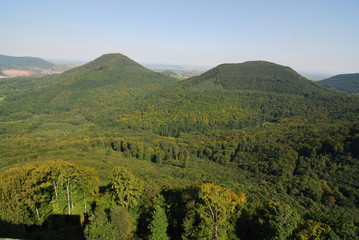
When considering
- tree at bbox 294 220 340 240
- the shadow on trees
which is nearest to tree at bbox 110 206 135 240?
the shadow on trees

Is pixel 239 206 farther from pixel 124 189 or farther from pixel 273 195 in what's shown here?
pixel 273 195

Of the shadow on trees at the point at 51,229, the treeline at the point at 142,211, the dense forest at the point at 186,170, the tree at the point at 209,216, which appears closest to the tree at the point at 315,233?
the treeline at the point at 142,211

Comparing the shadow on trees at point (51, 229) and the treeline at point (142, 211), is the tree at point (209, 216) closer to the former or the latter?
the treeline at point (142, 211)

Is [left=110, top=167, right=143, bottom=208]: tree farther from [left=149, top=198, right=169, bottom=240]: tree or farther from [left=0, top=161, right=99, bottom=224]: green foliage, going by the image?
[left=149, top=198, right=169, bottom=240]: tree

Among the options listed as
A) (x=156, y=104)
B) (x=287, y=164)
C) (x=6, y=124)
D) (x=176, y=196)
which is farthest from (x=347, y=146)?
(x=6, y=124)

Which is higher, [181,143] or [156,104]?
[156,104]
